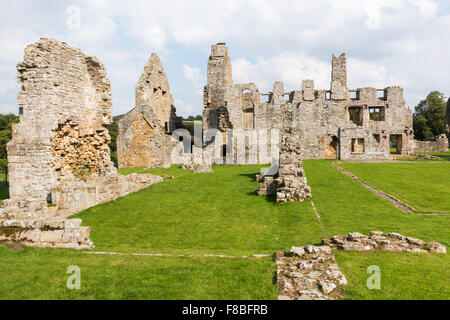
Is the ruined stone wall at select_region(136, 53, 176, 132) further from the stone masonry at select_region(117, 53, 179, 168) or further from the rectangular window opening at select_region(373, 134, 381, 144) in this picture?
the rectangular window opening at select_region(373, 134, 381, 144)

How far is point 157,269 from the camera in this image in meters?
5.54

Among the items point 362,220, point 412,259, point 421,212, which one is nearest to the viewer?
point 412,259

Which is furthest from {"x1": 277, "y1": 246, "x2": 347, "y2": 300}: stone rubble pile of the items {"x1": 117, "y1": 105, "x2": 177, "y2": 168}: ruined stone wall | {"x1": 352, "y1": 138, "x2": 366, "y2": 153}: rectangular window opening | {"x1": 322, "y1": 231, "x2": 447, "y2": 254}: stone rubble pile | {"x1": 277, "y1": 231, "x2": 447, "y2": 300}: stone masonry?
{"x1": 352, "y1": 138, "x2": 366, "y2": 153}: rectangular window opening

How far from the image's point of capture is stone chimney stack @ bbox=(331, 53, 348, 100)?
102 ft

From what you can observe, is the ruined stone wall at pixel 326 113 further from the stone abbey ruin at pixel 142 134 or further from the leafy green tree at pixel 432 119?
the leafy green tree at pixel 432 119

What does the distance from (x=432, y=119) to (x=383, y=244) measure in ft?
171

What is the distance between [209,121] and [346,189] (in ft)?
66.3

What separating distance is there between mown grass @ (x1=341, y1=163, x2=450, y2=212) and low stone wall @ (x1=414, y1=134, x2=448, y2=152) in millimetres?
21401

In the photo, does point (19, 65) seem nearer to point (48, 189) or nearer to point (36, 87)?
point (36, 87)

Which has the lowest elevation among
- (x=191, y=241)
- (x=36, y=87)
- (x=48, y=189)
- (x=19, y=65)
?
(x=191, y=241)

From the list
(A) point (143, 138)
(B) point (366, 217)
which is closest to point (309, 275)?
(B) point (366, 217)

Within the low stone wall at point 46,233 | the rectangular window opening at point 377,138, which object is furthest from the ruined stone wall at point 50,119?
the rectangular window opening at point 377,138

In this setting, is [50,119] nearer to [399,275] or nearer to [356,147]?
[399,275]

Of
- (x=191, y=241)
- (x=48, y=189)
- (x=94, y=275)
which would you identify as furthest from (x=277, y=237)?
(x=48, y=189)
